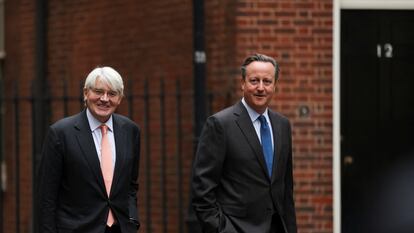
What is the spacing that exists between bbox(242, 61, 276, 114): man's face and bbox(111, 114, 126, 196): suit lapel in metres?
0.76

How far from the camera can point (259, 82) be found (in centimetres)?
490

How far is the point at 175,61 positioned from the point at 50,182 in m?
4.74

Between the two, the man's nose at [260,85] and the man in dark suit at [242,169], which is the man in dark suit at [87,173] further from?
the man's nose at [260,85]

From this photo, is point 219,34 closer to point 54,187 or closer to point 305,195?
point 305,195

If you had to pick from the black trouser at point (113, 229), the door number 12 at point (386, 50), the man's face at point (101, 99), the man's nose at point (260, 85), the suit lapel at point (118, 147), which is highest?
the door number 12 at point (386, 50)

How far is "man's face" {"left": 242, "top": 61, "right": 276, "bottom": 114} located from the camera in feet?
16.1

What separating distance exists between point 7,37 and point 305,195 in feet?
17.3

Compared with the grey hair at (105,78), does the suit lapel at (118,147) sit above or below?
below

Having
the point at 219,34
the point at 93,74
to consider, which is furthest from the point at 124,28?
the point at 93,74

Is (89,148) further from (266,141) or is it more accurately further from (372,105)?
(372,105)

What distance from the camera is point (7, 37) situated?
12016 millimetres

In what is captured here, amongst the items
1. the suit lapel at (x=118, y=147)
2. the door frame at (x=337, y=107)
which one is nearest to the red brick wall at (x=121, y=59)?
the door frame at (x=337, y=107)

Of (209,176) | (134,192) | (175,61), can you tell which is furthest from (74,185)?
(175,61)

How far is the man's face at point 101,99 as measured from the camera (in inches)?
195
